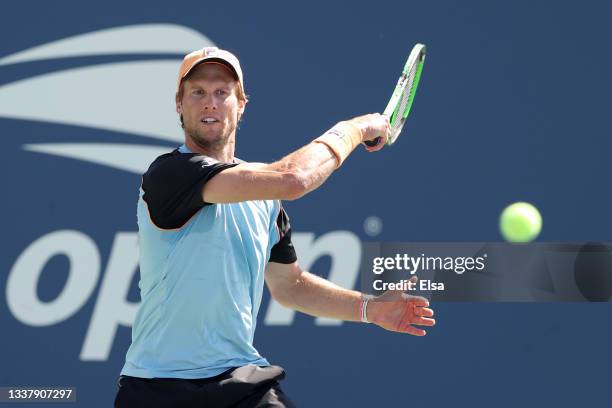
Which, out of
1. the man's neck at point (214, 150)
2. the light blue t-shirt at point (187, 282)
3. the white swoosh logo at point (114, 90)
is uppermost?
the white swoosh logo at point (114, 90)

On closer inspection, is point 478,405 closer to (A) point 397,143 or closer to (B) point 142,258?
(A) point 397,143

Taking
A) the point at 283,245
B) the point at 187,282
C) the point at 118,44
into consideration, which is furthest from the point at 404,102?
the point at 118,44

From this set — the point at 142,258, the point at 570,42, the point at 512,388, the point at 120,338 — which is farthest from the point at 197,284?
the point at 570,42

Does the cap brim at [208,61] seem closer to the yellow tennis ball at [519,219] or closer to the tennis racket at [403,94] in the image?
the tennis racket at [403,94]

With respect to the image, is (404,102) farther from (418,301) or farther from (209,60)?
(209,60)

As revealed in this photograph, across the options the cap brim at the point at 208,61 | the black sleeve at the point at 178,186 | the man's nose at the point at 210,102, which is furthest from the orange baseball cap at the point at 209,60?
the black sleeve at the point at 178,186

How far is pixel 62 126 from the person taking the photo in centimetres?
529

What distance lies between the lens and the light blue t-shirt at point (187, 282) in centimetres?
310

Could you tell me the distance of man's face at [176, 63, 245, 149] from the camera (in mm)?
3307

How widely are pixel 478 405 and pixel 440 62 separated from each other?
1.69 metres

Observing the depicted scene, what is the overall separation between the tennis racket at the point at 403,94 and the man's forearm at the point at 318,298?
540 millimetres

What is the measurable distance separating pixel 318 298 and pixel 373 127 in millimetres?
701

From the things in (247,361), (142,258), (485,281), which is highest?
(485,281)

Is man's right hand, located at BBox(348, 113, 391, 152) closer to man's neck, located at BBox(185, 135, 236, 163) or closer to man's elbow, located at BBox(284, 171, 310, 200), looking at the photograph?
man's elbow, located at BBox(284, 171, 310, 200)
